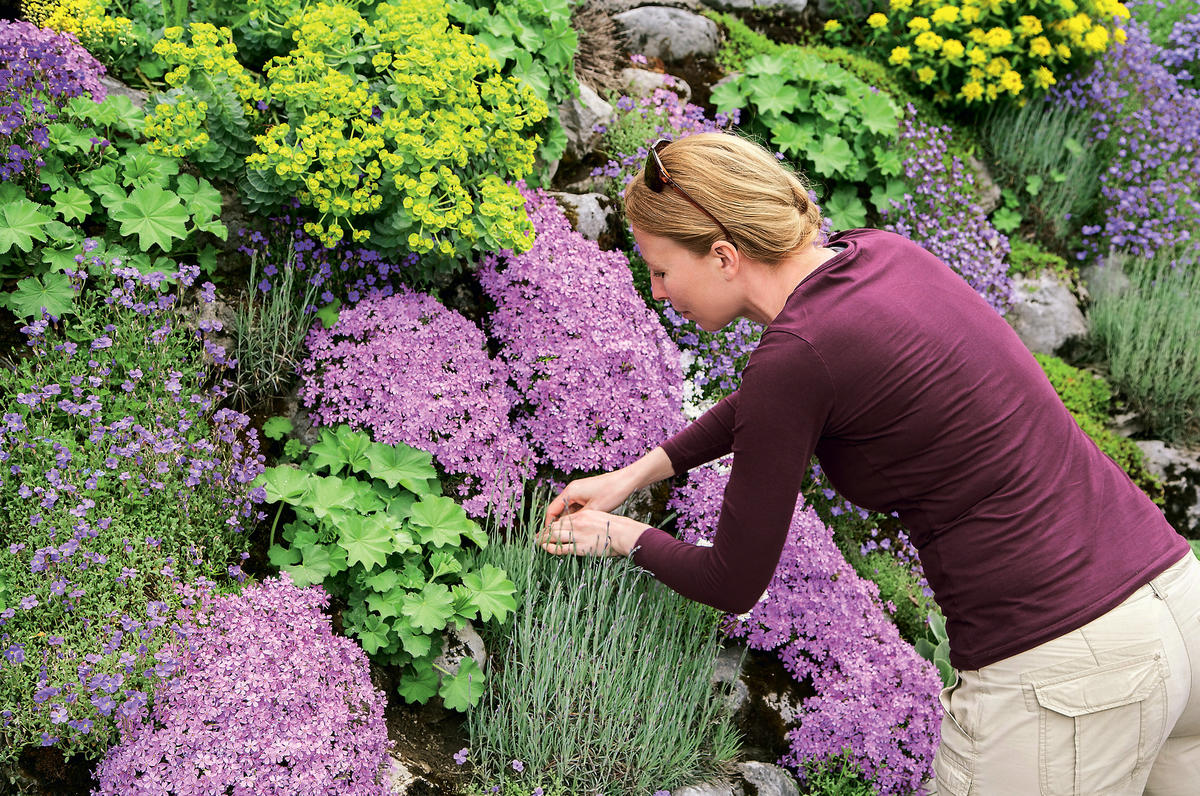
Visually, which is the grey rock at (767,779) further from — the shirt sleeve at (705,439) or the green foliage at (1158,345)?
the green foliage at (1158,345)

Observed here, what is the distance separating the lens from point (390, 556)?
2.78 meters

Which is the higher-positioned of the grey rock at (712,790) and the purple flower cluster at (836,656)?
the purple flower cluster at (836,656)

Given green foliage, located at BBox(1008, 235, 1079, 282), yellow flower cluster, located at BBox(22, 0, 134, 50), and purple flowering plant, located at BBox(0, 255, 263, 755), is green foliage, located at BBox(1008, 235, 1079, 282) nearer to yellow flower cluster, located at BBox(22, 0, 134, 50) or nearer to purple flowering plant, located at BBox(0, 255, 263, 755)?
purple flowering plant, located at BBox(0, 255, 263, 755)

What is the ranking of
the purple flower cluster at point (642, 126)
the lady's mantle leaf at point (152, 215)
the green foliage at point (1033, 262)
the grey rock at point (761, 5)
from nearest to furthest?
the lady's mantle leaf at point (152, 215) < the purple flower cluster at point (642, 126) < the green foliage at point (1033, 262) < the grey rock at point (761, 5)

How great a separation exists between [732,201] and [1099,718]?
1.45m

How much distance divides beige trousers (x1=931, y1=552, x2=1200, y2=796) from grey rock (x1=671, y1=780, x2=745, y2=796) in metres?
0.98

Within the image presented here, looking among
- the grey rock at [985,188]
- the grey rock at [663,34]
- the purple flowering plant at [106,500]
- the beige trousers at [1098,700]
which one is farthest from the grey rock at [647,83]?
the beige trousers at [1098,700]

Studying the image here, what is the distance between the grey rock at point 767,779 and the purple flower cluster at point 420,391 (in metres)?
1.22

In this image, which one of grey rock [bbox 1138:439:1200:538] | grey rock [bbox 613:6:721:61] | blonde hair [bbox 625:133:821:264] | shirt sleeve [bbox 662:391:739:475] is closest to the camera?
blonde hair [bbox 625:133:821:264]

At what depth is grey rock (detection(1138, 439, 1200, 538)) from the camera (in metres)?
5.23

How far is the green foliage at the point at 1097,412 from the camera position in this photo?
5.31 meters

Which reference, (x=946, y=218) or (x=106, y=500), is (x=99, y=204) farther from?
(x=946, y=218)

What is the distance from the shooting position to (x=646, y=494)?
137 inches

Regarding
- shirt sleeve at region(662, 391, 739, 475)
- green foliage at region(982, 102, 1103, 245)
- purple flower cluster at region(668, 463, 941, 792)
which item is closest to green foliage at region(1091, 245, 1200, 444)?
green foliage at region(982, 102, 1103, 245)
